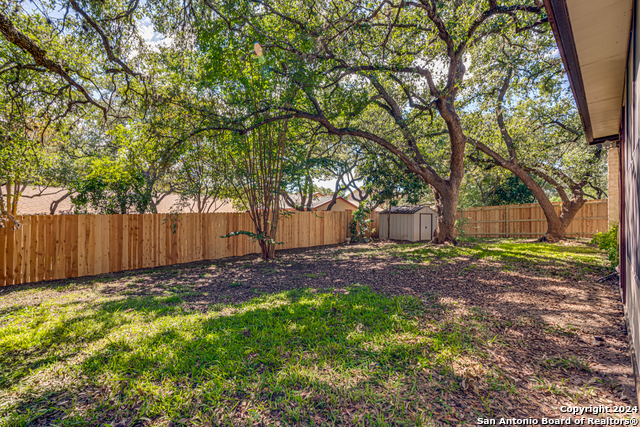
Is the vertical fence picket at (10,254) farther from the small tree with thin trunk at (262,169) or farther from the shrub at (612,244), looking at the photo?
the shrub at (612,244)

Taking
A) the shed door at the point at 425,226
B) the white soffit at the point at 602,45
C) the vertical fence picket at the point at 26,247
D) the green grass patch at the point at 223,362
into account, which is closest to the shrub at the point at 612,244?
the white soffit at the point at 602,45

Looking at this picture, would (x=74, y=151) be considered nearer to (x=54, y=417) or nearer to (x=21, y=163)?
(x=21, y=163)

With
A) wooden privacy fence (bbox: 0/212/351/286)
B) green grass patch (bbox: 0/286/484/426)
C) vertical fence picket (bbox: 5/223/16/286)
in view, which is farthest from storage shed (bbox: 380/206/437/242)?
vertical fence picket (bbox: 5/223/16/286)

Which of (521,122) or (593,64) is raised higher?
(521,122)

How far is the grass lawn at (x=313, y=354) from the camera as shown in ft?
5.82

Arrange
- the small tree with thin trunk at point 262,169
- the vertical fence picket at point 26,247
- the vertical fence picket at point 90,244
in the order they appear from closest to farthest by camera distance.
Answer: the vertical fence picket at point 26,247 → the vertical fence picket at point 90,244 → the small tree with thin trunk at point 262,169

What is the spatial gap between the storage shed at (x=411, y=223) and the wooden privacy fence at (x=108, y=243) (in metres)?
7.24

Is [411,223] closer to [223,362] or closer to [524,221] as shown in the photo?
[524,221]

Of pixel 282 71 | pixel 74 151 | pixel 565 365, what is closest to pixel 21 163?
pixel 74 151

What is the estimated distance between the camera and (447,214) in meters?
8.91

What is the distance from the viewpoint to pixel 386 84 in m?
9.22

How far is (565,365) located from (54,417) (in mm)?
3684

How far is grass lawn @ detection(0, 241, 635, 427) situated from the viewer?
1774mm

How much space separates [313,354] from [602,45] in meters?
3.61
